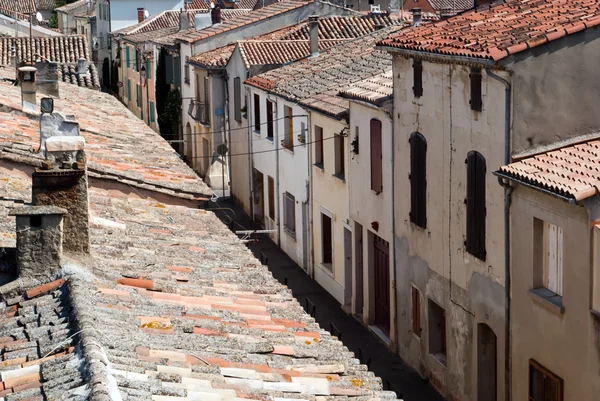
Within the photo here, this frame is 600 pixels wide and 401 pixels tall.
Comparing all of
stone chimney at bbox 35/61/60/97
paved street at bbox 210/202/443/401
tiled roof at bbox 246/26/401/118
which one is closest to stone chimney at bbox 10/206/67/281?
paved street at bbox 210/202/443/401

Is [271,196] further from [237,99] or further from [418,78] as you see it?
[418,78]

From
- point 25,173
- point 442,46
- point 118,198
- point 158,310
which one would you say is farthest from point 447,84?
point 158,310

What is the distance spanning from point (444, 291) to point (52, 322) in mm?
13311

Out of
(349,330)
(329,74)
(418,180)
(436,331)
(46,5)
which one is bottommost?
(349,330)

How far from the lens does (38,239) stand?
9359mm

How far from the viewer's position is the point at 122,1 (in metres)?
72.6

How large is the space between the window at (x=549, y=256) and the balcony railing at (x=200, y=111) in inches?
1175

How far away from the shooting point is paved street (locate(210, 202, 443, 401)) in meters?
21.9

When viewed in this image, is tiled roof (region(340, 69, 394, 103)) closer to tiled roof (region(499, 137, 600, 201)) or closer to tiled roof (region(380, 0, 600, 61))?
tiled roof (region(380, 0, 600, 61))

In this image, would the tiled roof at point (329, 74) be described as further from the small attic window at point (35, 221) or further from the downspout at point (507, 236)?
the small attic window at point (35, 221)

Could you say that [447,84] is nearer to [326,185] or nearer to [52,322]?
[326,185]

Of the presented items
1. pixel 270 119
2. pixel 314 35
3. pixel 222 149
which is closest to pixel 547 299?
pixel 270 119

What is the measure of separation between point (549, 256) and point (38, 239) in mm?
9542

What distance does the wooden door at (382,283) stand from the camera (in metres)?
25.2
